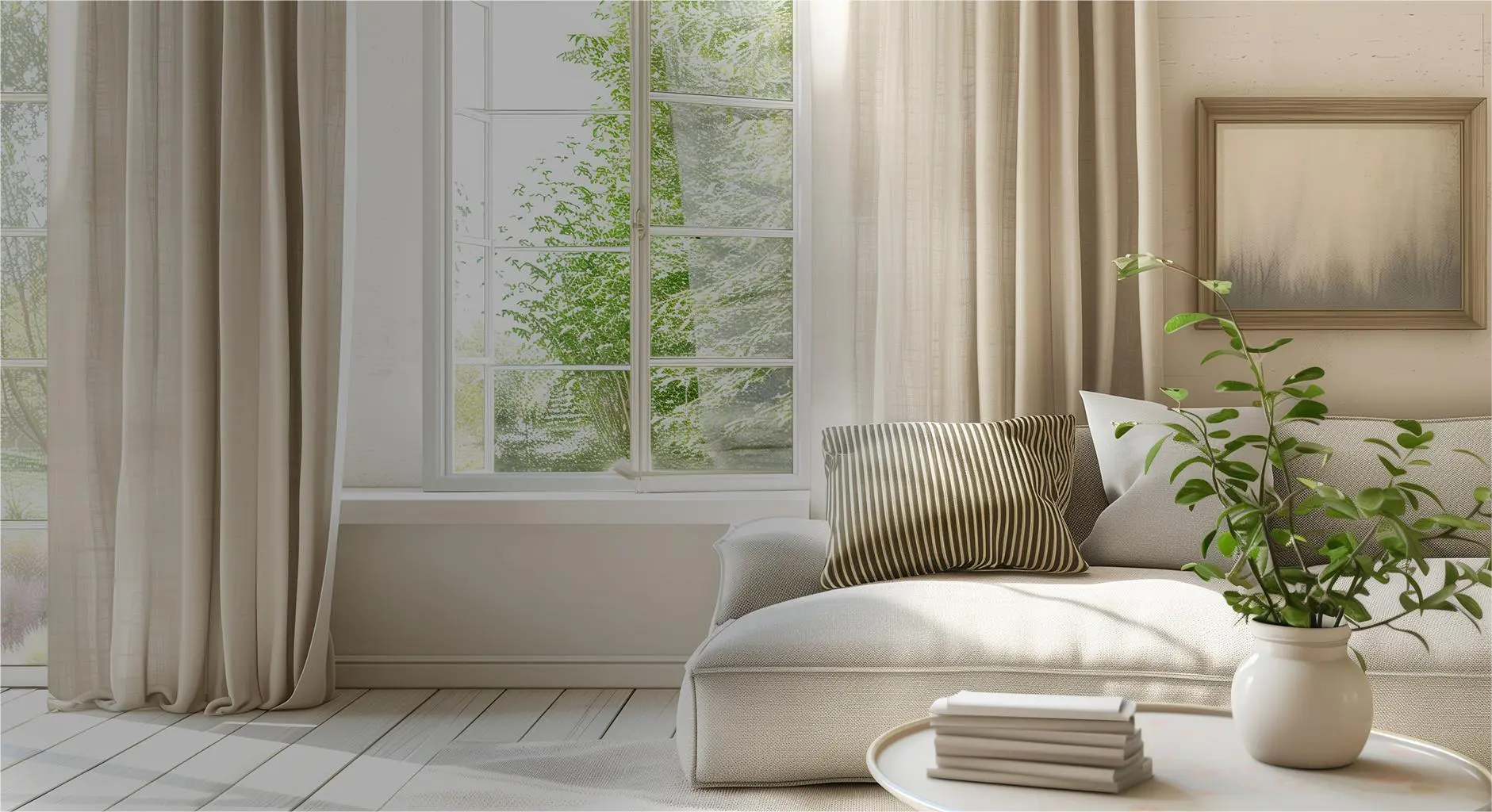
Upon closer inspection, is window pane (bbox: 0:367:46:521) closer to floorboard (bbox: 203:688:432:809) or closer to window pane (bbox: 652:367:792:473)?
floorboard (bbox: 203:688:432:809)

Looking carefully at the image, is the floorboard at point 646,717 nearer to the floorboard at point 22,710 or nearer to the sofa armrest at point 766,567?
the sofa armrest at point 766,567

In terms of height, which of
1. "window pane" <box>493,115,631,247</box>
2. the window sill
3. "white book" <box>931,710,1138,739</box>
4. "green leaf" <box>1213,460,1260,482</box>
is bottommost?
"white book" <box>931,710,1138,739</box>

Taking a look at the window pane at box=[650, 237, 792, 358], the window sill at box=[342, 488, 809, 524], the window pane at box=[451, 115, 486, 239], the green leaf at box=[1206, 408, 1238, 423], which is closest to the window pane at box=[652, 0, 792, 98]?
the window pane at box=[650, 237, 792, 358]

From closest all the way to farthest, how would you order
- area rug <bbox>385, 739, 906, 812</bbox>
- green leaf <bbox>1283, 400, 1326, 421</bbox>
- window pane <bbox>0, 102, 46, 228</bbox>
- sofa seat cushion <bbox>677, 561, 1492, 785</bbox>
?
green leaf <bbox>1283, 400, 1326, 421</bbox>, sofa seat cushion <bbox>677, 561, 1492, 785</bbox>, area rug <bbox>385, 739, 906, 812</bbox>, window pane <bbox>0, 102, 46, 228</bbox>

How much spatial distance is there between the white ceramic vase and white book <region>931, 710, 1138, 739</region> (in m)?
0.17

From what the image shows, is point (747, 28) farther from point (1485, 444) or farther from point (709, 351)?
point (1485, 444)

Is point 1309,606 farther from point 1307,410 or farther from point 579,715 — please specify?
point 579,715

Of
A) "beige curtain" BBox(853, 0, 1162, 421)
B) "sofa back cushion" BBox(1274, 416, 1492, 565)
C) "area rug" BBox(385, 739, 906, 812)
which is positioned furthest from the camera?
"beige curtain" BBox(853, 0, 1162, 421)

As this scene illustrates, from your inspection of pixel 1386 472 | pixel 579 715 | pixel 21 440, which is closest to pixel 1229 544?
pixel 1386 472

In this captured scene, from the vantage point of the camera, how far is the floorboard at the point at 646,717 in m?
2.51

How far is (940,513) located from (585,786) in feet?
3.13

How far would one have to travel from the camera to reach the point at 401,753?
238 cm

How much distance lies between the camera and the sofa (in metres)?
1.71

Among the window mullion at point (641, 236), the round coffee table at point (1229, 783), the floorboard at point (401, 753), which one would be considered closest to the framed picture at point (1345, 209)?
the window mullion at point (641, 236)
